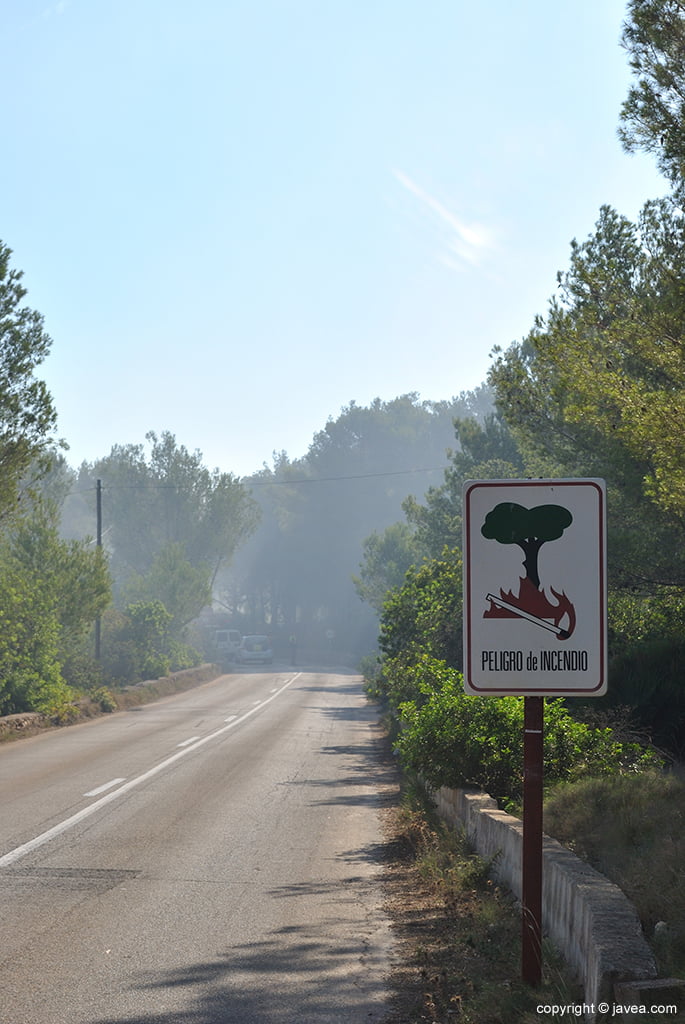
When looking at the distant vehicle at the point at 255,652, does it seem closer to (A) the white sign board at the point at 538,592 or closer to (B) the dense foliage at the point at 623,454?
(B) the dense foliage at the point at 623,454

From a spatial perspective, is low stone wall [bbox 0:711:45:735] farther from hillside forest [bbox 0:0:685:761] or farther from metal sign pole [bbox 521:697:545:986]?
metal sign pole [bbox 521:697:545:986]

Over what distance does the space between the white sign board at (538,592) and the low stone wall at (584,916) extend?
1.14m

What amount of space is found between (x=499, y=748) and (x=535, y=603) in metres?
A: 6.14

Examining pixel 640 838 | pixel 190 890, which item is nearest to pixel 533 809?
pixel 640 838

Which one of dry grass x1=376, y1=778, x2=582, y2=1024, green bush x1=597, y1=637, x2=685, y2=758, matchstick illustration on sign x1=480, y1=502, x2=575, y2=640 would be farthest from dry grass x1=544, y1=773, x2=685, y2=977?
green bush x1=597, y1=637, x2=685, y2=758

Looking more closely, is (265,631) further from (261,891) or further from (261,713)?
(261,891)

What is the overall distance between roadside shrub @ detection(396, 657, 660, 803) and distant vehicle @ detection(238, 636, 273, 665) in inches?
2870

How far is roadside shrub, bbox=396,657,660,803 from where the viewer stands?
32.2 ft

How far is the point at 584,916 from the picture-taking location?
5.21m

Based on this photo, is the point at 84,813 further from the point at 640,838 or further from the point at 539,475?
the point at 539,475

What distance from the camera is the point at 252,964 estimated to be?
6.48 meters

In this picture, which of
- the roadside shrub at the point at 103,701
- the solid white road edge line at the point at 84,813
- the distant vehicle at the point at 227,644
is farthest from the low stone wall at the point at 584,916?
the distant vehicle at the point at 227,644

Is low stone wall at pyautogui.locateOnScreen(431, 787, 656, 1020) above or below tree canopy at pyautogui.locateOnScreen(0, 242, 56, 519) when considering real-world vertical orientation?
below

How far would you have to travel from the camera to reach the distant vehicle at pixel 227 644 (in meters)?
87.4
